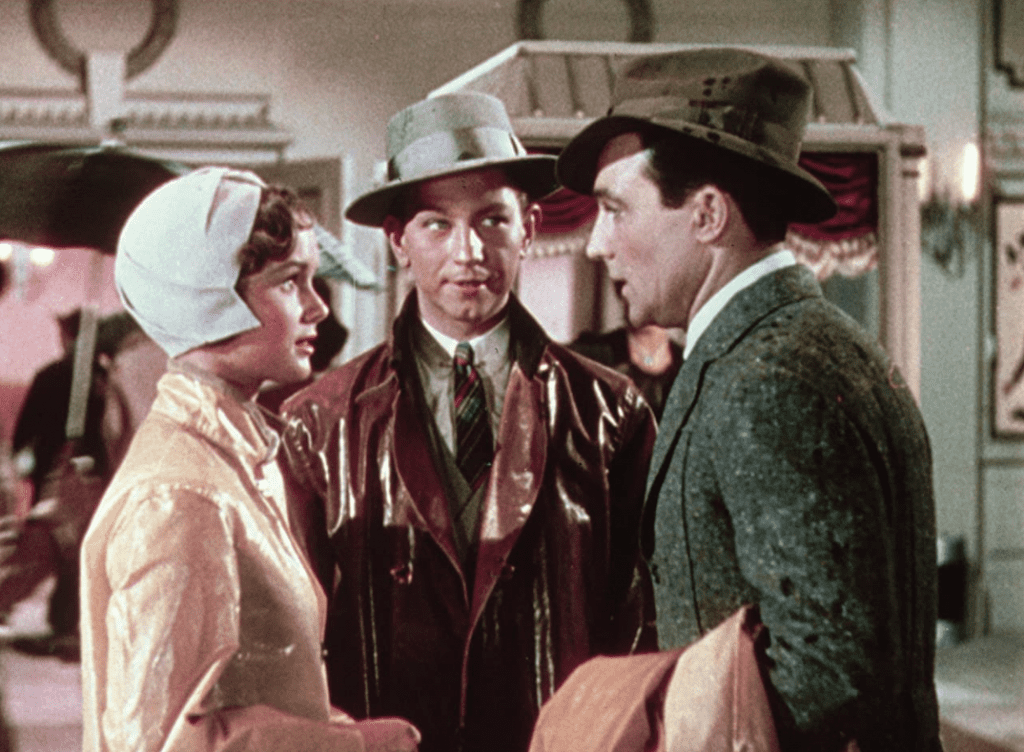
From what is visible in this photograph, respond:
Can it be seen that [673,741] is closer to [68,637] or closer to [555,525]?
[555,525]

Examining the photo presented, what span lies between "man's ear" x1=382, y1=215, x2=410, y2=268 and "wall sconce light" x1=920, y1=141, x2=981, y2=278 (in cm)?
187

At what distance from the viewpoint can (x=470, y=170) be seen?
1425 millimetres

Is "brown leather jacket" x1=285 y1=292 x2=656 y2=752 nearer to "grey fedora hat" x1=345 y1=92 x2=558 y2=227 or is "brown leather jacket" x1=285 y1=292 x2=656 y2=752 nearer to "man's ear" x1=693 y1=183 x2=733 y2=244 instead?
"grey fedora hat" x1=345 y1=92 x2=558 y2=227

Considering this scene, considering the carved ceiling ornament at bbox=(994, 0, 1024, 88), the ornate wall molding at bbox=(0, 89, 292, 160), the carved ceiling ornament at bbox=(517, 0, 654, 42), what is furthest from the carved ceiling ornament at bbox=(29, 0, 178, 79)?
the carved ceiling ornament at bbox=(994, 0, 1024, 88)

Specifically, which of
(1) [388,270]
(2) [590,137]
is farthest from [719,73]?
(1) [388,270]

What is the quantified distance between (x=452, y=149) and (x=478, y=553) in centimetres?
54

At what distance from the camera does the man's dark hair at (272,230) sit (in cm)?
102

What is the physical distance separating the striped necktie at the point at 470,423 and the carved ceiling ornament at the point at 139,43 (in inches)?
42.2

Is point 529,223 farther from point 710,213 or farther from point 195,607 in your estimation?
point 195,607

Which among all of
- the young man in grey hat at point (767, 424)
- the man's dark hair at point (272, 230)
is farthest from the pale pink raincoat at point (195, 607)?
the young man in grey hat at point (767, 424)

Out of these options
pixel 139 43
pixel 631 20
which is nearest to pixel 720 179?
pixel 631 20

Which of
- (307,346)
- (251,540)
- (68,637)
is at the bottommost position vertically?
(68,637)

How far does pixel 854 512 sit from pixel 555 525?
65cm

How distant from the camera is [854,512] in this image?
799mm
